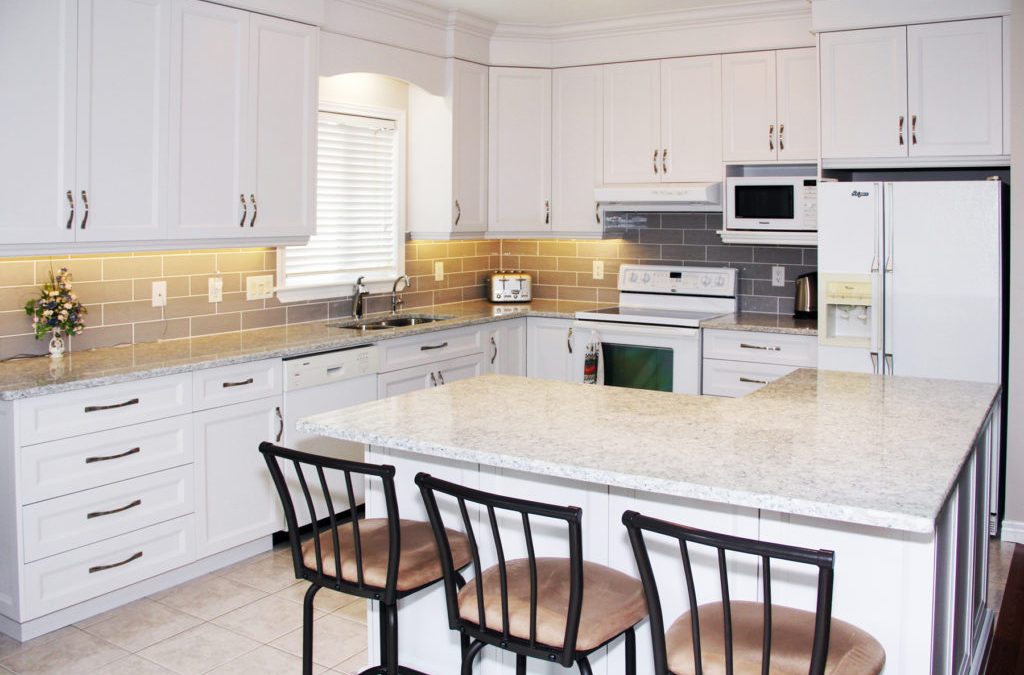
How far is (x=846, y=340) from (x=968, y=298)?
54 centimetres

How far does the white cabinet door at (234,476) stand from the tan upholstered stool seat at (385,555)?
1397mm

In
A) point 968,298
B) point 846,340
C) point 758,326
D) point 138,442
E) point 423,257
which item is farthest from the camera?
point 423,257

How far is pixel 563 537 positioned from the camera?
2410 millimetres

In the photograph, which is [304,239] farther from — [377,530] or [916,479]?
Answer: [916,479]

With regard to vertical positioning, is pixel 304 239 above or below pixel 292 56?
below

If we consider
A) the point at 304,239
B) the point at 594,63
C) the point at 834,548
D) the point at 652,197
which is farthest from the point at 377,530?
the point at 594,63

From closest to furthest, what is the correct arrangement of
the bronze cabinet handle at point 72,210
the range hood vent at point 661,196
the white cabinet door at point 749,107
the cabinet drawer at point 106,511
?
→ the cabinet drawer at point 106,511 → the bronze cabinet handle at point 72,210 → the white cabinet door at point 749,107 → the range hood vent at point 661,196

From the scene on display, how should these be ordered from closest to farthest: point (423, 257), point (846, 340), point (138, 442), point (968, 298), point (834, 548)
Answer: point (834, 548) → point (138, 442) → point (968, 298) → point (846, 340) → point (423, 257)

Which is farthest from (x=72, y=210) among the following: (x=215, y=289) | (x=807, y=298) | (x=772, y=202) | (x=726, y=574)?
(x=807, y=298)

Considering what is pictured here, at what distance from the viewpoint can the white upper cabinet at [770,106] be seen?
15.5ft

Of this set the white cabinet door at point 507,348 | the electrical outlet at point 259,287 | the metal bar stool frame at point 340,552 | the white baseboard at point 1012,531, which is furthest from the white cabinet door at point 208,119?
the white baseboard at point 1012,531

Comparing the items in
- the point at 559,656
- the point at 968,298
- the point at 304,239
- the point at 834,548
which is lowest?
the point at 559,656

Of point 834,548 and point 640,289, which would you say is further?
point 640,289

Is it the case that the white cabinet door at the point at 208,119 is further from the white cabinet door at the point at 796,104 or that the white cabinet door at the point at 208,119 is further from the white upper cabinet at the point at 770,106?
the white cabinet door at the point at 796,104
